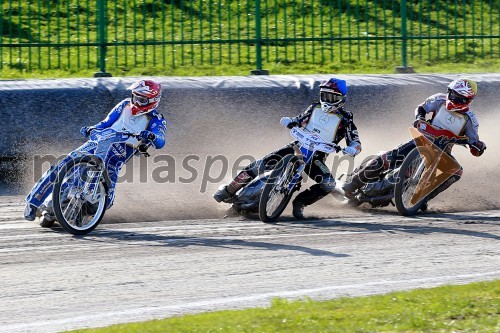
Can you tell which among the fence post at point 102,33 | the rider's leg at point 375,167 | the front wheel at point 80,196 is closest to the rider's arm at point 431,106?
the rider's leg at point 375,167

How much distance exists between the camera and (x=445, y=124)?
12.8 meters

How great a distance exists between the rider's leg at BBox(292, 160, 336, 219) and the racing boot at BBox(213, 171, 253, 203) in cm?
68

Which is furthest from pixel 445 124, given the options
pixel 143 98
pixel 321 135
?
pixel 143 98

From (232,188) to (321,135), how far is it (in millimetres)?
1266

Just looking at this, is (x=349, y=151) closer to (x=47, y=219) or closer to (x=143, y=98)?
(x=143, y=98)

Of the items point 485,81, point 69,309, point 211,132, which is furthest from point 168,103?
point 69,309

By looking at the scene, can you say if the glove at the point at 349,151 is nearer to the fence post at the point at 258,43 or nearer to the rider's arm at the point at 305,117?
the rider's arm at the point at 305,117

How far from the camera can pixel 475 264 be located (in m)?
9.40

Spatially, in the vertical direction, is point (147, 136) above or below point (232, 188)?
above

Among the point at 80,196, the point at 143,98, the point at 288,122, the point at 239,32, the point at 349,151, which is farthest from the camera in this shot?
the point at 239,32

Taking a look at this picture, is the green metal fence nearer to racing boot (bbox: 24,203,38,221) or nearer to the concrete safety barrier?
the concrete safety barrier

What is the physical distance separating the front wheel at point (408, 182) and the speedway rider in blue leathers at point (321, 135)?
772 mm

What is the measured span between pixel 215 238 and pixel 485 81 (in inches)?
302

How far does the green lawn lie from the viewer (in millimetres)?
6680
